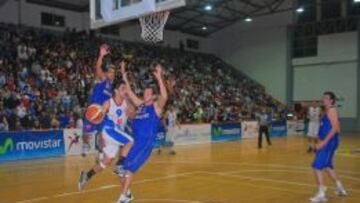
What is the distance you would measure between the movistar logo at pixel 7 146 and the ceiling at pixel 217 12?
18.9 metres

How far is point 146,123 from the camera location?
25.0 ft

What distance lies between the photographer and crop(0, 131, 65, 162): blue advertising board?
52.6 ft

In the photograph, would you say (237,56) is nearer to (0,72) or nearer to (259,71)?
(259,71)

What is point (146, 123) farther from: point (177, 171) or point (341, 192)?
point (177, 171)

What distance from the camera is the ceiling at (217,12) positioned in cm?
3415

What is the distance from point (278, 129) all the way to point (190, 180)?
1980 centimetres

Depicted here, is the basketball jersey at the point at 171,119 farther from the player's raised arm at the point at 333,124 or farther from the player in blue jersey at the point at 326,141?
the player's raised arm at the point at 333,124

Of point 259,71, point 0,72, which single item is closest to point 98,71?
point 0,72

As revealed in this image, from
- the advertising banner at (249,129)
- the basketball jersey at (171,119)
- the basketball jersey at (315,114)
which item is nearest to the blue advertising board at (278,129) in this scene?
the advertising banner at (249,129)

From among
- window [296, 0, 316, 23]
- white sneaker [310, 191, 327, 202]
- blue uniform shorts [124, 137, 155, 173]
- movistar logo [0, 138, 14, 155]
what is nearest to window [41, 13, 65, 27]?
movistar logo [0, 138, 14, 155]

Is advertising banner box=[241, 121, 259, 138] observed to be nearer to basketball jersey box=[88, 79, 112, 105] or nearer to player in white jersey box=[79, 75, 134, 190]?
basketball jersey box=[88, 79, 112, 105]

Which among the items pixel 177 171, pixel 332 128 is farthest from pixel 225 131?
pixel 332 128

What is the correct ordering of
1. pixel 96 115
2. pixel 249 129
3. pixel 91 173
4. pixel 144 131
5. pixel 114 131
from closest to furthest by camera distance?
pixel 144 131 → pixel 114 131 → pixel 96 115 → pixel 91 173 → pixel 249 129

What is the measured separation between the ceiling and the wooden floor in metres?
18.6
